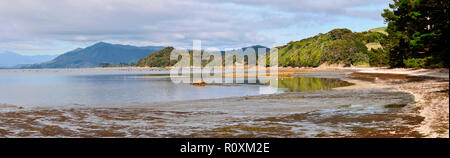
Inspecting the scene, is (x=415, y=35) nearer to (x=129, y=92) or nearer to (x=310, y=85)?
(x=310, y=85)

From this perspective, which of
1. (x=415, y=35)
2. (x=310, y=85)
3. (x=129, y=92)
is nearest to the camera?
(x=415, y=35)

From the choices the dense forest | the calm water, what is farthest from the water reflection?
the dense forest

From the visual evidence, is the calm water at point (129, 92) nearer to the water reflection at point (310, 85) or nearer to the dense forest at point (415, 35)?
the water reflection at point (310, 85)

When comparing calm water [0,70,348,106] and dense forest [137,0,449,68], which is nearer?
dense forest [137,0,449,68]

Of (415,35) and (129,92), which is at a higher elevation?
(415,35)

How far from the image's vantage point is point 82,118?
16281 millimetres

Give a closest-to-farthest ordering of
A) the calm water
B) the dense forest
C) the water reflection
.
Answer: the dense forest → the calm water → the water reflection

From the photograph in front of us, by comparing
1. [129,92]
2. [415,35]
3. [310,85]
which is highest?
[415,35]

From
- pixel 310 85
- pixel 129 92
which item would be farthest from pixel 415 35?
pixel 129 92

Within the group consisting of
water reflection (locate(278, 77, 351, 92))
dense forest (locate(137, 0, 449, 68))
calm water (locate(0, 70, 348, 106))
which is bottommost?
calm water (locate(0, 70, 348, 106))

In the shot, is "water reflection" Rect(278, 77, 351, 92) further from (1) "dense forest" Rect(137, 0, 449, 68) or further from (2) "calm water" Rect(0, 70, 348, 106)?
(1) "dense forest" Rect(137, 0, 449, 68)
